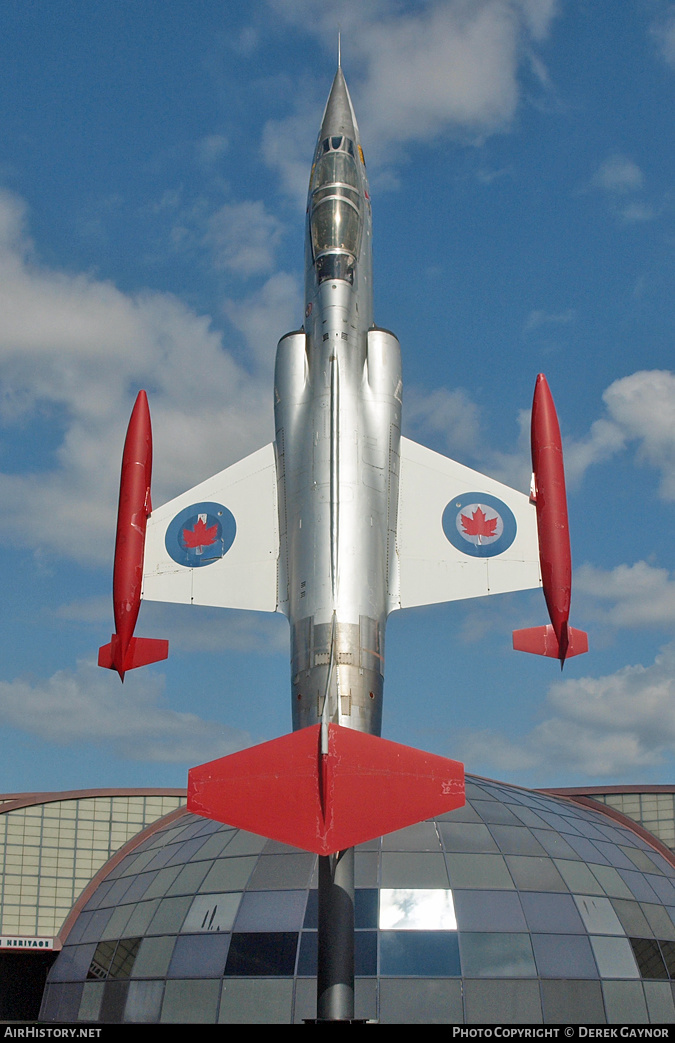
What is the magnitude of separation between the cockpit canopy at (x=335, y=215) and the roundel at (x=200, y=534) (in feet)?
18.4

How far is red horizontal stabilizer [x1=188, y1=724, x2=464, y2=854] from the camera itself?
47.7ft

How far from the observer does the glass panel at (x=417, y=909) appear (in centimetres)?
2458

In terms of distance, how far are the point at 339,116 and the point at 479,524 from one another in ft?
34.7

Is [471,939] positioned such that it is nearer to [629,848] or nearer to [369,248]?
[629,848]

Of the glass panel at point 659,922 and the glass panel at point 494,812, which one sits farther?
the glass panel at point 494,812

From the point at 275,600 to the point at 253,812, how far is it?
5603 millimetres

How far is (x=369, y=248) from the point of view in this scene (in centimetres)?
2170

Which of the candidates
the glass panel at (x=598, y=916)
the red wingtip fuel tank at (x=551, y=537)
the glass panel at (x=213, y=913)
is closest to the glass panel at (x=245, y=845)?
the glass panel at (x=213, y=913)

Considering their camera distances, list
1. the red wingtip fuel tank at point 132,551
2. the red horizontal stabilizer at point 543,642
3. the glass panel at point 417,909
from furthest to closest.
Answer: the glass panel at point 417,909 → the red wingtip fuel tank at point 132,551 → the red horizontal stabilizer at point 543,642

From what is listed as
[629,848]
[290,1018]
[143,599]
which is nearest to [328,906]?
[143,599]

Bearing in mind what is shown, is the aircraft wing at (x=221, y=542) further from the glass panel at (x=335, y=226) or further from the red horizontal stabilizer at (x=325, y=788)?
the red horizontal stabilizer at (x=325, y=788)

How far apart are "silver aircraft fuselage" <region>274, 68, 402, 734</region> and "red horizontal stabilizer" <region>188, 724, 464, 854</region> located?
212 centimetres

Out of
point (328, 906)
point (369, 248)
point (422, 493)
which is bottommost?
point (328, 906)

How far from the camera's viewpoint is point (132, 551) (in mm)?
19125
